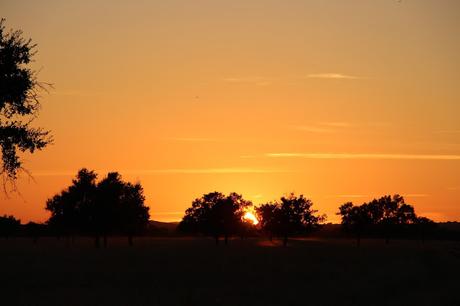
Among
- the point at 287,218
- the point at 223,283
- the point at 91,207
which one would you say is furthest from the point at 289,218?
the point at 223,283

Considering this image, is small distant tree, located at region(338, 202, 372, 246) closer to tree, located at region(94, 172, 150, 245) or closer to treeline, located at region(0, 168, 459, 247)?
treeline, located at region(0, 168, 459, 247)

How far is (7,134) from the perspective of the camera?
3005cm

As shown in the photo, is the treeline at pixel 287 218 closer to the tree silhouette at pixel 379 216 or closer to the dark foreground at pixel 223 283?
the tree silhouette at pixel 379 216

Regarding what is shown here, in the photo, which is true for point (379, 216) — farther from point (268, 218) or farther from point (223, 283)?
point (223, 283)

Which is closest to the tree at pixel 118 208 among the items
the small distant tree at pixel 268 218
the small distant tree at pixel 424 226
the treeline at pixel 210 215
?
the treeline at pixel 210 215

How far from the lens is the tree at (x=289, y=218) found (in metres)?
131

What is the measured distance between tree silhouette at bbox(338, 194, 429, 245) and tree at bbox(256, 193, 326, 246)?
27.5 metres

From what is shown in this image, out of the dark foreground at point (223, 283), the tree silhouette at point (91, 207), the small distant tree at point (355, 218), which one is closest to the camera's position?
the dark foreground at point (223, 283)

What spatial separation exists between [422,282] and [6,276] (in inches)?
1192

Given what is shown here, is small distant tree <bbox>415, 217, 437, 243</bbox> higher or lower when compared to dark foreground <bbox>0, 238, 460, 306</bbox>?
higher

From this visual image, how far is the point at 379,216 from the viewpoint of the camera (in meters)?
164

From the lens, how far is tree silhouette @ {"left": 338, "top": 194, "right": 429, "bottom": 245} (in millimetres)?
158750

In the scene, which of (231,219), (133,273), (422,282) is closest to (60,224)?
(231,219)

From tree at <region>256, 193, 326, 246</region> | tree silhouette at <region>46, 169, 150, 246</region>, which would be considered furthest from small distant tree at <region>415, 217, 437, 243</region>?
tree silhouette at <region>46, 169, 150, 246</region>
